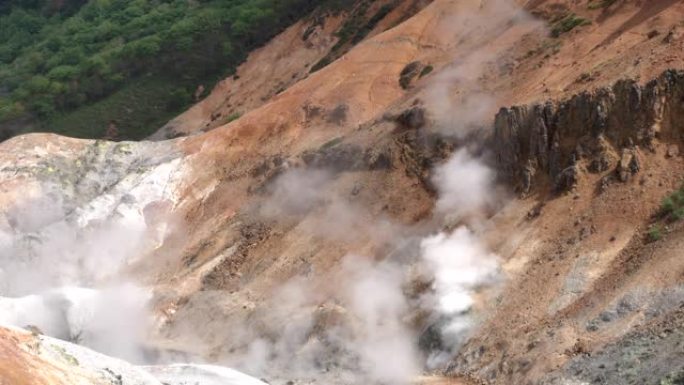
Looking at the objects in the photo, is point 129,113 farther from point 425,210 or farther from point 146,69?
point 425,210

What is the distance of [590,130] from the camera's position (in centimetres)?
2623

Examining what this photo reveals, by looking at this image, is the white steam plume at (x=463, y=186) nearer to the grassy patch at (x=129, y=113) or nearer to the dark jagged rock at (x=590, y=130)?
the dark jagged rock at (x=590, y=130)

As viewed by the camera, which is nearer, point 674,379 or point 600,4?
point 674,379

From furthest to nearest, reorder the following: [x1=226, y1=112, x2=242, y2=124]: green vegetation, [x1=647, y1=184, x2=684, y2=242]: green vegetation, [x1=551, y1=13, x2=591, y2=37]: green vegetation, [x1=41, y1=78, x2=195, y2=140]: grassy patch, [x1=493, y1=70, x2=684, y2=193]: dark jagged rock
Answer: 1. [x1=41, y1=78, x2=195, y2=140]: grassy patch
2. [x1=226, y1=112, x2=242, y2=124]: green vegetation
3. [x1=551, y1=13, x2=591, y2=37]: green vegetation
4. [x1=493, y1=70, x2=684, y2=193]: dark jagged rock
5. [x1=647, y1=184, x2=684, y2=242]: green vegetation

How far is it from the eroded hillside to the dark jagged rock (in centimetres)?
5

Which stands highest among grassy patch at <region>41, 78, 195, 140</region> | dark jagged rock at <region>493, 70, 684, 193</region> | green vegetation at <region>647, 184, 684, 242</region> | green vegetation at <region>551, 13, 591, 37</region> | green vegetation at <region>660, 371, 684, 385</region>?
grassy patch at <region>41, 78, 195, 140</region>

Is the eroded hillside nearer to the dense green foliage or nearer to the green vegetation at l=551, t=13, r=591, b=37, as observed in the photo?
the green vegetation at l=551, t=13, r=591, b=37

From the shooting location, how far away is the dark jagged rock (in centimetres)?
2525

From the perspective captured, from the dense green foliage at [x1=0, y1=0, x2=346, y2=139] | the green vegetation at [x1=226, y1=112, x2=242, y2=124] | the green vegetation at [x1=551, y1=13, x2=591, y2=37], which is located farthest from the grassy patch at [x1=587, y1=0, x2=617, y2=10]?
the dense green foliage at [x1=0, y1=0, x2=346, y2=139]

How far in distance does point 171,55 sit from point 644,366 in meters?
50.6

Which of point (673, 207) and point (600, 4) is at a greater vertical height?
point (600, 4)

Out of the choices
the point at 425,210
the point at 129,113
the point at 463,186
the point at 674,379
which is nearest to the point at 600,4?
the point at 463,186

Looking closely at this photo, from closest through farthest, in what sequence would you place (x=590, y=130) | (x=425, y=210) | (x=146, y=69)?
(x=590, y=130), (x=425, y=210), (x=146, y=69)

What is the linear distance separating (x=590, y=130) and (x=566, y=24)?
26.2 feet
